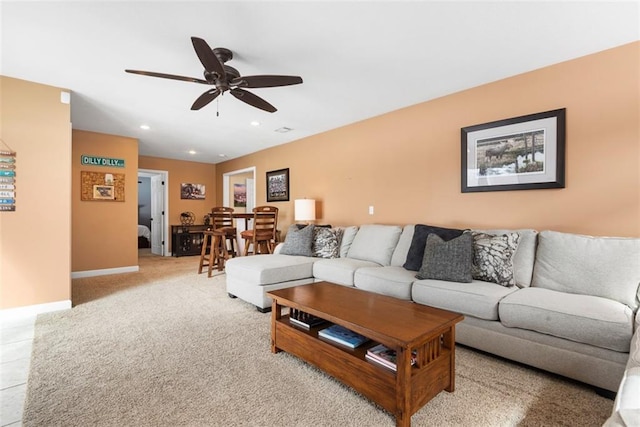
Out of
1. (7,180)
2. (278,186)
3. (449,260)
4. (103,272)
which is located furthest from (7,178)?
(449,260)

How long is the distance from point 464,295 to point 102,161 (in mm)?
5557

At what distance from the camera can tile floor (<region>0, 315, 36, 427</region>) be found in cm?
160

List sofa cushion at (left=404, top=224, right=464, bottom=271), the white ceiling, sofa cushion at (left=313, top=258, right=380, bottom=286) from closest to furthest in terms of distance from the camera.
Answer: the white ceiling → sofa cushion at (left=404, top=224, right=464, bottom=271) → sofa cushion at (left=313, top=258, right=380, bottom=286)

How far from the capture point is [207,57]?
199cm

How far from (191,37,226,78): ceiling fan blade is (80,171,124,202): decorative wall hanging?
386 cm

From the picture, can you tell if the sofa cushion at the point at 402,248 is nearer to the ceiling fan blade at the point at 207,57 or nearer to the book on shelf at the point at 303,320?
the book on shelf at the point at 303,320

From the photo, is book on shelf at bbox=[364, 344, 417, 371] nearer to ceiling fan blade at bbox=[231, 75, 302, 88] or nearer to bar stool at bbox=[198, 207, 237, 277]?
ceiling fan blade at bbox=[231, 75, 302, 88]

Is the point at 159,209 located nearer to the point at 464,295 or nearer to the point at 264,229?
the point at 264,229

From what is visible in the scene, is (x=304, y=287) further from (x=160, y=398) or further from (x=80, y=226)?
(x=80, y=226)

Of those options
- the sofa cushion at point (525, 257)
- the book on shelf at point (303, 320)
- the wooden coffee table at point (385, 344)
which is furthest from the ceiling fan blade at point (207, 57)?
the sofa cushion at point (525, 257)

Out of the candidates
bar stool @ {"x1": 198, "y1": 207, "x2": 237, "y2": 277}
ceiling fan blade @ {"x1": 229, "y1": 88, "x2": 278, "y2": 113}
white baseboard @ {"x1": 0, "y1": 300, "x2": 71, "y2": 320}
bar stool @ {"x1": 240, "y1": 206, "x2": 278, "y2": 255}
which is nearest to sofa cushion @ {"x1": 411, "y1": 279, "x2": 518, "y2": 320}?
ceiling fan blade @ {"x1": 229, "y1": 88, "x2": 278, "y2": 113}

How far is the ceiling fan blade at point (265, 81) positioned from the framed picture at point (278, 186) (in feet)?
10.2

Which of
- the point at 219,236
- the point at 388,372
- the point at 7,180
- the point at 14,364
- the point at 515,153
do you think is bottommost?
the point at 14,364

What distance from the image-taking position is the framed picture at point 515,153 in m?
2.61
